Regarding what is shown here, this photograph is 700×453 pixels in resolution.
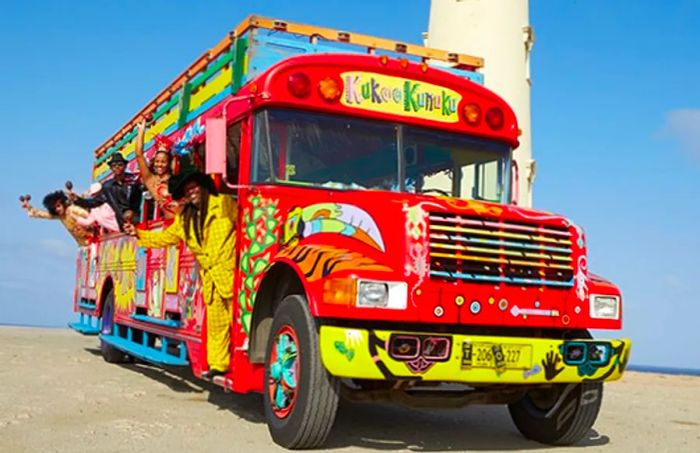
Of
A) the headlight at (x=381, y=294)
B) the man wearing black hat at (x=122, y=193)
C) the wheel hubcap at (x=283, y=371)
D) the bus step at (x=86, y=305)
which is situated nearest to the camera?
the headlight at (x=381, y=294)

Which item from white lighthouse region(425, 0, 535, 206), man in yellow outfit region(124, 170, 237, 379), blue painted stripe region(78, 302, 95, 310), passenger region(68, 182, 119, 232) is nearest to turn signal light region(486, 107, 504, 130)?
man in yellow outfit region(124, 170, 237, 379)

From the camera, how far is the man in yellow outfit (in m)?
7.02

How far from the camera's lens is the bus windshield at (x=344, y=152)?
662 cm

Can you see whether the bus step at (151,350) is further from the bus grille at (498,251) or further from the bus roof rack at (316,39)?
the bus grille at (498,251)

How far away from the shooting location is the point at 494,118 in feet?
24.2

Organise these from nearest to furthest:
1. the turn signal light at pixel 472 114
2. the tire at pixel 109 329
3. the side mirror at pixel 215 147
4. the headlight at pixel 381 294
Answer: the headlight at pixel 381 294, the side mirror at pixel 215 147, the turn signal light at pixel 472 114, the tire at pixel 109 329

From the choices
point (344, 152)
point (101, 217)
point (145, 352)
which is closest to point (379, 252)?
point (344, 152)

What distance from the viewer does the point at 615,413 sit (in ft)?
30.7

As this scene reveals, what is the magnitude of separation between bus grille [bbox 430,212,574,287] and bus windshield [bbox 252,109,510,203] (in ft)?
3.77

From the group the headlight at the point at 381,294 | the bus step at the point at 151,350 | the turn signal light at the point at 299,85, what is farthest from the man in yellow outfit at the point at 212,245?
the headlight at the point at 381,294

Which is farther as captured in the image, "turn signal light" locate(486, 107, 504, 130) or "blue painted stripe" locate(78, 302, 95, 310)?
"blue painted stripe" locate(78, 302, 95, 310)

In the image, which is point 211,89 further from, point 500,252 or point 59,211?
point 59,211

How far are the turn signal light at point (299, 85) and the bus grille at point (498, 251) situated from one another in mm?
1651

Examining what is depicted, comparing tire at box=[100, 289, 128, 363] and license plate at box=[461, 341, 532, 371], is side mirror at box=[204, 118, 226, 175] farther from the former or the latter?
tire at box=[100, 289, 128, 363]
